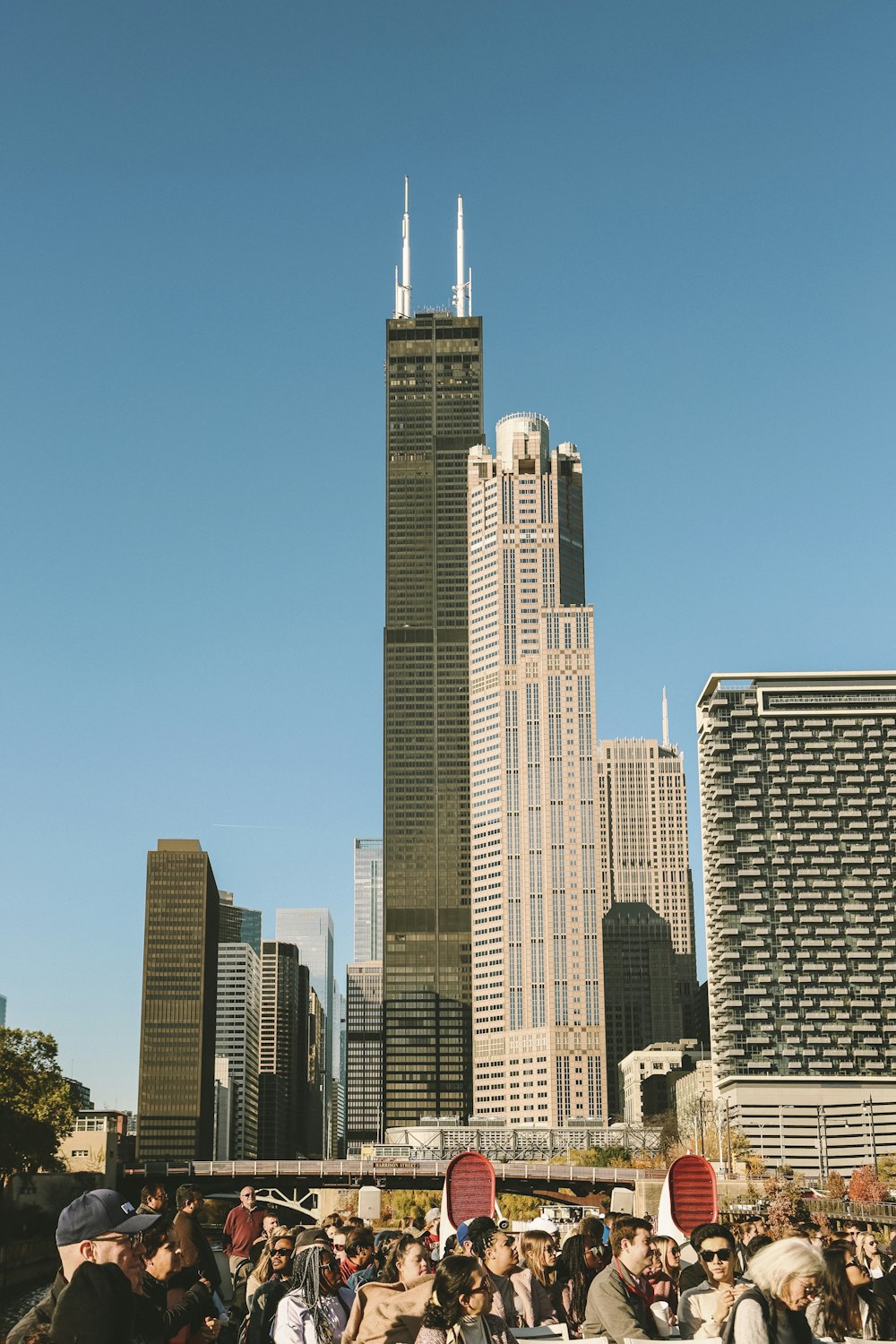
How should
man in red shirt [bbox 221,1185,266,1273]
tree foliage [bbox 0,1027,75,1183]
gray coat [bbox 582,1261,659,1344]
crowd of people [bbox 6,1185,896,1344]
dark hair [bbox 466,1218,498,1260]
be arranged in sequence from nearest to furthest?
1. crowd of people [bbox 6,1185,896,1344]
2. gray coat [bbox 582,1261,659,1344]
3. dark hair [bbox 466,1218,498,1260]
4. man in red shirt [bbox 221,1185,266,1273]
5. tree foliage [bbox 0,1027,75,1183]

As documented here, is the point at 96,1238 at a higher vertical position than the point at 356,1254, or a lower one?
higher

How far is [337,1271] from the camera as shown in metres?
16.3

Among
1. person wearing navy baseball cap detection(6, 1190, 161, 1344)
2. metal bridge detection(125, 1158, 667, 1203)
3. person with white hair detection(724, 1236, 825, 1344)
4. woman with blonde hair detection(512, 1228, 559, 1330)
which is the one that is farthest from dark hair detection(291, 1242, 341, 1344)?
metal bridge detection(125, 1158, 667, 1203)

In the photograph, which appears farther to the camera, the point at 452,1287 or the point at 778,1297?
the point at 452,1287

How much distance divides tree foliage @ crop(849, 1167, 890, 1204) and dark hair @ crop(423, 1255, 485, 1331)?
447 ft

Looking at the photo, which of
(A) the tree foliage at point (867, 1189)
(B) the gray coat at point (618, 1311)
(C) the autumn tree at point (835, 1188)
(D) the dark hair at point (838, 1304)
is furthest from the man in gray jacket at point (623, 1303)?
(C) the autumn tree at point (835, 1188)

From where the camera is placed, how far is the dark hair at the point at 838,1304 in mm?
12391

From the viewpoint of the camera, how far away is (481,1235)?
14789 millimetres

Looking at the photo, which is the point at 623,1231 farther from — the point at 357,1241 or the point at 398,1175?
the point at 398,1175

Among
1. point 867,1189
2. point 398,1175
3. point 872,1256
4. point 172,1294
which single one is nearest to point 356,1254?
point 172,1294

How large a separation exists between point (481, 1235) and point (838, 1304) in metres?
3.67

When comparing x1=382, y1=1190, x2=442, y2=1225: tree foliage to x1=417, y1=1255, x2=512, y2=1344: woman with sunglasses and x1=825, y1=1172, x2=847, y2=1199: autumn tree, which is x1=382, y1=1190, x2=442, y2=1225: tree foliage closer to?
x1=825, y1=1172, x2=847, y2=1199: autumn tree

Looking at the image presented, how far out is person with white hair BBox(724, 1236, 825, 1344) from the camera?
33.0 ft

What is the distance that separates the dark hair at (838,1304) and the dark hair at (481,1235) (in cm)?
318
